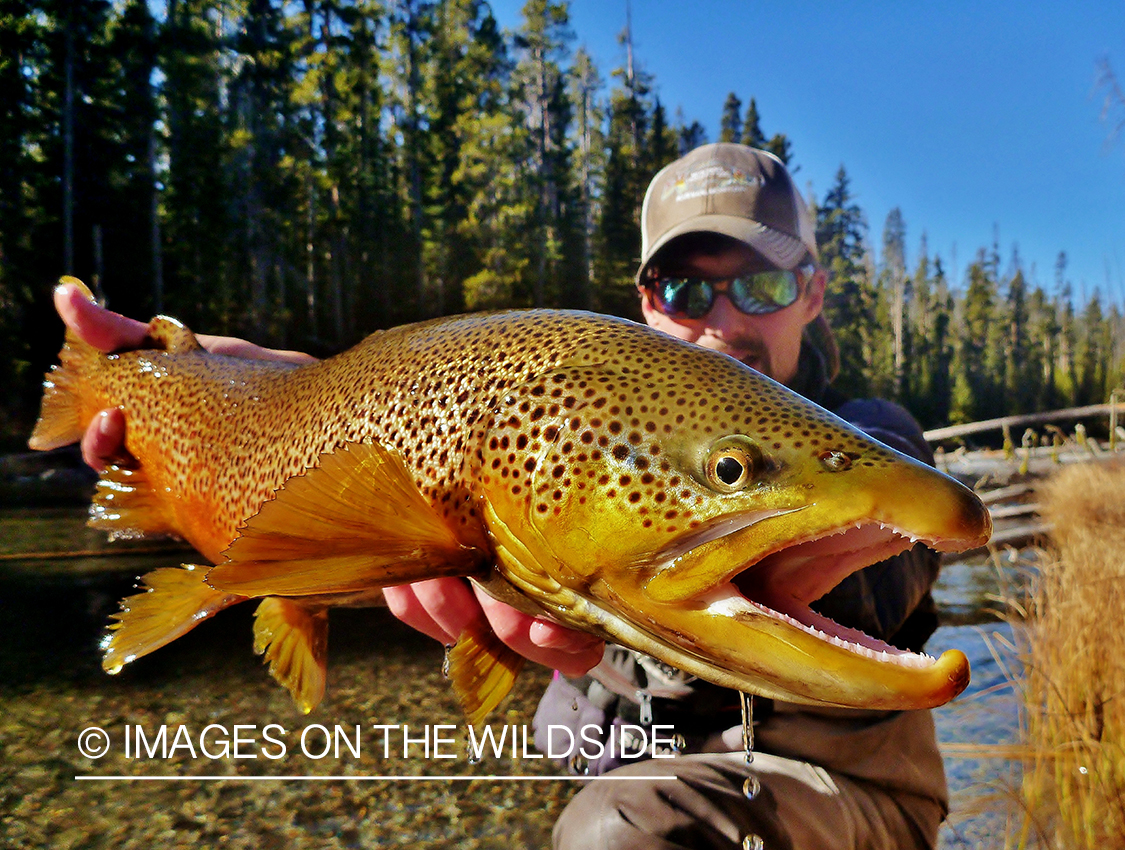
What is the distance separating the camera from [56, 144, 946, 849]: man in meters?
1.89

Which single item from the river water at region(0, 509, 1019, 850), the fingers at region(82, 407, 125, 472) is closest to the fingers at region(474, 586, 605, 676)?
the fingers at region(82, 407, 125, 472)

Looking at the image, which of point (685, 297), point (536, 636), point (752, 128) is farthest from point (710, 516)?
point (752, 128)

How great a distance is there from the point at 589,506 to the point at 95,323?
1845 mm

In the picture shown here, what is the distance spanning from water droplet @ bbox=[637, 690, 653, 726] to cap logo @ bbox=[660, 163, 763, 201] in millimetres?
1937

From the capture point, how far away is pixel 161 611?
1.53 m

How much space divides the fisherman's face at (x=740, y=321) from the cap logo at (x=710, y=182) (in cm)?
27

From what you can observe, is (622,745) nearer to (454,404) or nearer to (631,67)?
(454,404)

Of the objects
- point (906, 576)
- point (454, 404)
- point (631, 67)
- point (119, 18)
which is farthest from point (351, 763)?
point (631, 67)

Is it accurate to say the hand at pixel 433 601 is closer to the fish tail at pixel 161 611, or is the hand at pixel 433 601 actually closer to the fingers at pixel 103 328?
the fingers at pixel 103 328

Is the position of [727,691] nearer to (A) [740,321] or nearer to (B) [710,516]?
(A) [740,321]

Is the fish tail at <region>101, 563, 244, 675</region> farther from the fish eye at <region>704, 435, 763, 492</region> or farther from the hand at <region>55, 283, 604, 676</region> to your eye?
the fish eye at <region>704, 435, 763, 492</region>

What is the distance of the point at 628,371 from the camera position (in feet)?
3.83

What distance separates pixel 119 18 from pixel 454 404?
2390 centimetres

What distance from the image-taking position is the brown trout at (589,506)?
886 millimetres
